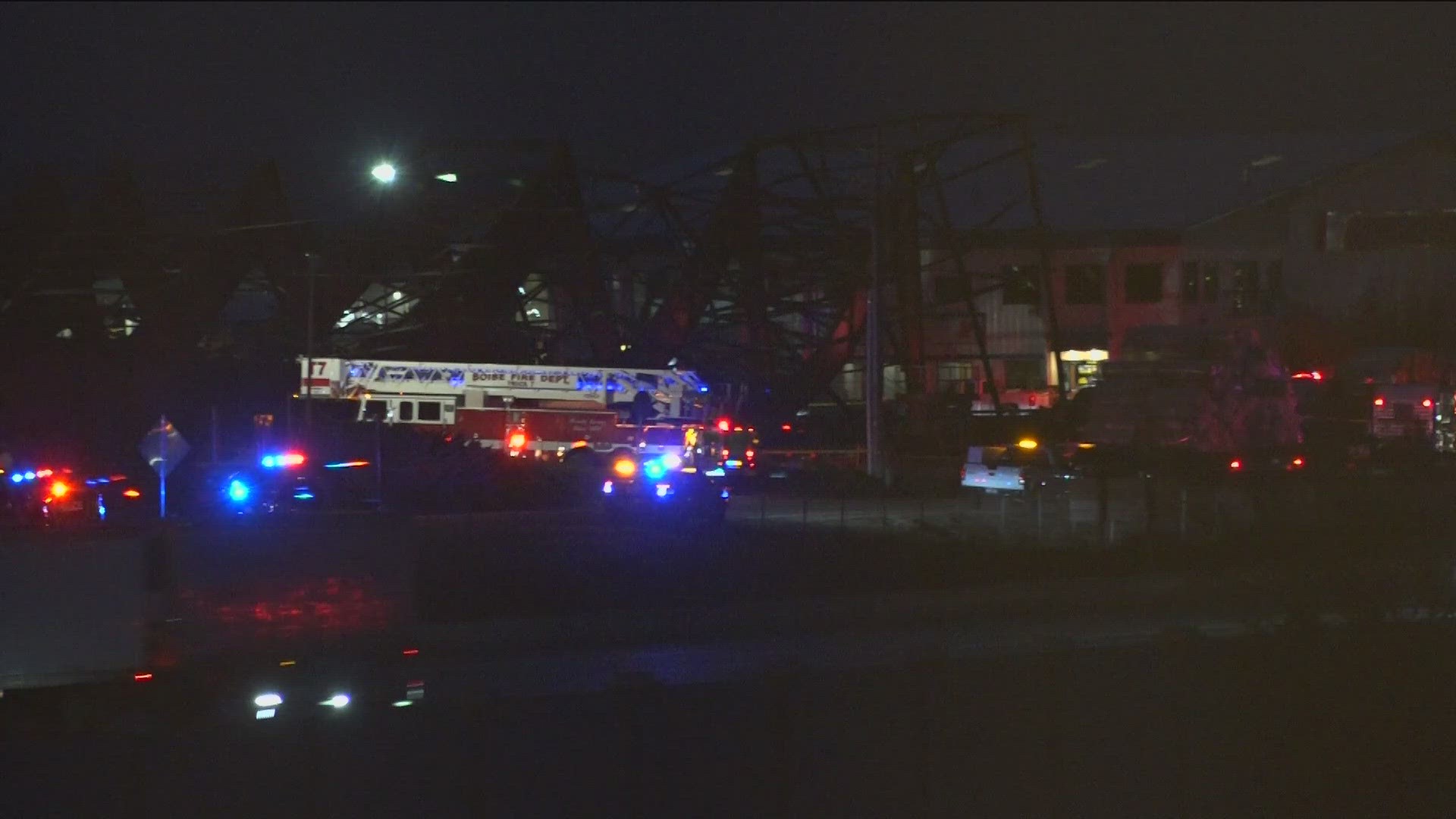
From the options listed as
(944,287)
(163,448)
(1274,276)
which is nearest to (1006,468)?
(163,448)

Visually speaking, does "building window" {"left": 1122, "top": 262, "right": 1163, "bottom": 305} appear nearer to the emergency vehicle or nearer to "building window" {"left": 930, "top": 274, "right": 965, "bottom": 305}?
"building window" {"left": 930, "top": 274, "right": 965, "bottom": 305}

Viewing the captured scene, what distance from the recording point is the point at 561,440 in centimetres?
4534

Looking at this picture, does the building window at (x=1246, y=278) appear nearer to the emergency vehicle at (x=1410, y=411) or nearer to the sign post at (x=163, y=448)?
the emergency vehicle at (x=1410, y=411)

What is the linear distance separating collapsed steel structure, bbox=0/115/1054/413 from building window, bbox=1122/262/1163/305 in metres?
11.9

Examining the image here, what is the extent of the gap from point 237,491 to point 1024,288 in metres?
42.5

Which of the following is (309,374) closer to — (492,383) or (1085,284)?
(492,383)

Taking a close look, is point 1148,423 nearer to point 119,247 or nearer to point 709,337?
point 709,337

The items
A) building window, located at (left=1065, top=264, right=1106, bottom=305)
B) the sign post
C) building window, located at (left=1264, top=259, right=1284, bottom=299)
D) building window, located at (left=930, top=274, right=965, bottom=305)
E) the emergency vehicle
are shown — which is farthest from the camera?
building window, located at (left=1065, top=264, right=1106, bottom=305)

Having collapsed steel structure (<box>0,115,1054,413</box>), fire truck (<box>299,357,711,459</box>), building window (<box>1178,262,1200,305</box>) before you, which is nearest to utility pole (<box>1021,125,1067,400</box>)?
collapsed steel structure (<box>0,115,1054,413</box>)

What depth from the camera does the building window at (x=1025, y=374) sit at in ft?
229

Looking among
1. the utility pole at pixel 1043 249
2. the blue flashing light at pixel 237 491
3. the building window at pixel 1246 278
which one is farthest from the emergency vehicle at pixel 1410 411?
the blue flashing light at pixel 237 491

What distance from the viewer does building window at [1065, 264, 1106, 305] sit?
69.4 meters

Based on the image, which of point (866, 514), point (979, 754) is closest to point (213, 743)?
point (979, 754)

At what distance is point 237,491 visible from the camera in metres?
28.8
